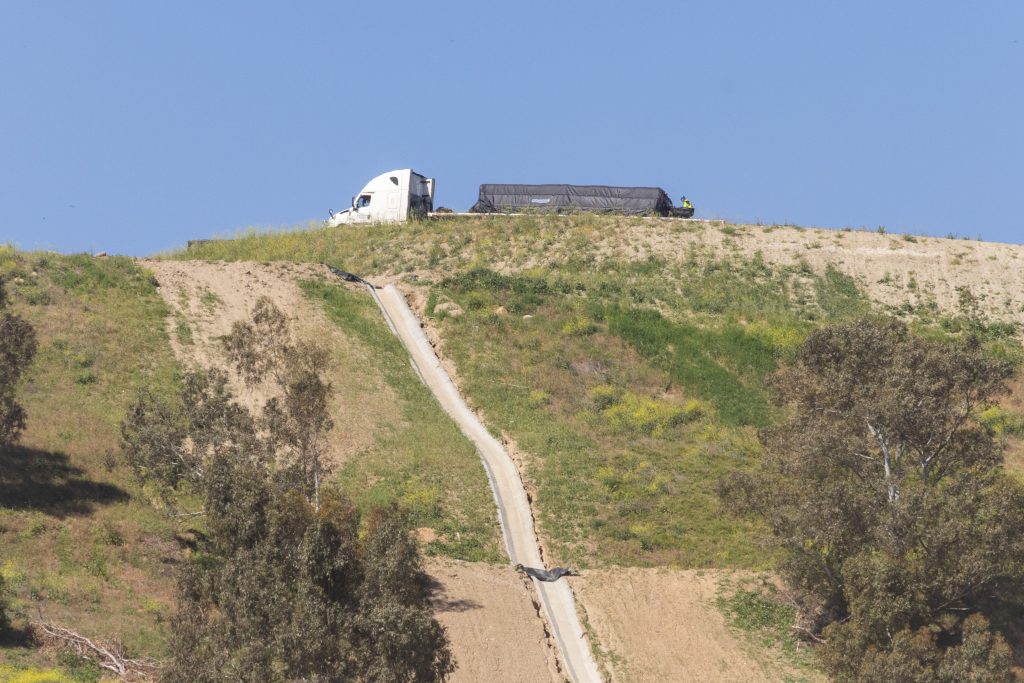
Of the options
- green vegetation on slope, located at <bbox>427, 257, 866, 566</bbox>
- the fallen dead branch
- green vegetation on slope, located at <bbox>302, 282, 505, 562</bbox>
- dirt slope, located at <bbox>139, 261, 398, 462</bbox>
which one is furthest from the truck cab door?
the fallen dead branch

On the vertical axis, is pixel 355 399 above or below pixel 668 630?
above

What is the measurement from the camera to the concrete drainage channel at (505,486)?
126 ft

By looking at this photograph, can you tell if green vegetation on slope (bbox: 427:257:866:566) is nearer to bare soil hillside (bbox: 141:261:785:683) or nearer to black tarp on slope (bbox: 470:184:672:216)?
bare soil hillside (bbox: 141:261:785:683)

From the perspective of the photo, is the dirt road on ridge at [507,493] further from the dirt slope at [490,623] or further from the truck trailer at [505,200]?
the truck trailer at [505,200]

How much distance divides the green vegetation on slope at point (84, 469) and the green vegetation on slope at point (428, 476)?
302 inches

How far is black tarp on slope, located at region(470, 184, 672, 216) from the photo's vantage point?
287 feet

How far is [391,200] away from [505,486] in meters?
41.6

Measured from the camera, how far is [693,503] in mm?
47500

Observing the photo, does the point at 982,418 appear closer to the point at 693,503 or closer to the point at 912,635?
the point at 693,503

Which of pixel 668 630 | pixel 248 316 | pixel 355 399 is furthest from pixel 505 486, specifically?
pixel 248 316

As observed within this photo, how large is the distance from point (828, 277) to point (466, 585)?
41.0 m

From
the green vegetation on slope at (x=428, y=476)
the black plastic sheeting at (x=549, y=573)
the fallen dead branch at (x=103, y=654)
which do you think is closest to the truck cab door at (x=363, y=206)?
the green vegetation on slope at (x=428, y=476)

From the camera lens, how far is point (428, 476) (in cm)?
4803

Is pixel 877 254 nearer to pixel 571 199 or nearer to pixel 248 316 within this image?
pixel 571 199
